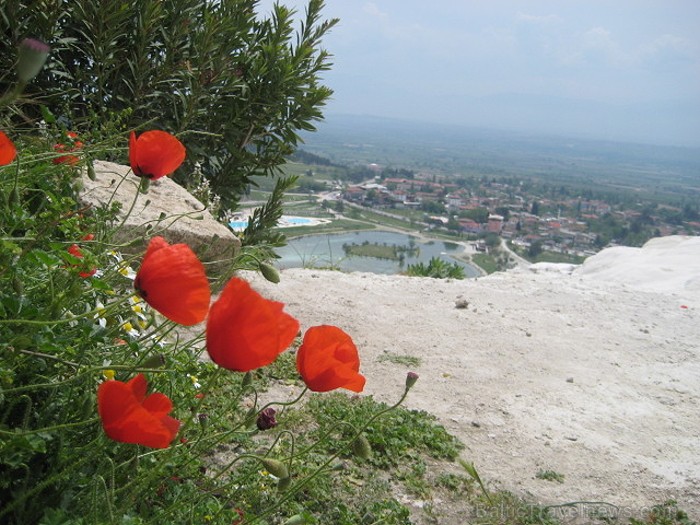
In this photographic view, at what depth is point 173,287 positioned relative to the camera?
100 centimetres

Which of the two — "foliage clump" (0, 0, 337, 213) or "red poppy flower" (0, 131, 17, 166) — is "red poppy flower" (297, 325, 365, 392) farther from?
"foliage clump" (0, 0, 337, 213)

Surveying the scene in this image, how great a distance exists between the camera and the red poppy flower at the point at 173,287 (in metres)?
1.00

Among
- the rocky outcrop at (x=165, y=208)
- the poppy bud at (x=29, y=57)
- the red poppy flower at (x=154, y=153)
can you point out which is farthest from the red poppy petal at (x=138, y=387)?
the rocky outcrop at (x=165, y=208)

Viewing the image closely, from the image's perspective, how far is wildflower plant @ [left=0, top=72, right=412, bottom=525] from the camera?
3.12 feet

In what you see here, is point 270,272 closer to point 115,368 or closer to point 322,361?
point 322,361

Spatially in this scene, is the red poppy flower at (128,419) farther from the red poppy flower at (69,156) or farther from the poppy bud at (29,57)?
the red poppy flower at (69,156)

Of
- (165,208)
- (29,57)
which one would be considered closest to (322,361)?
(29,57)

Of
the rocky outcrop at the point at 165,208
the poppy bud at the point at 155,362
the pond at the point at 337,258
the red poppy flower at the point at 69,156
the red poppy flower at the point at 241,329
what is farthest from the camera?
the pond at the point at 337,258

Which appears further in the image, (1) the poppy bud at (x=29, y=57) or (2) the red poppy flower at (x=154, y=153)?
(2) the red poppy flower at (x=154, y=153)

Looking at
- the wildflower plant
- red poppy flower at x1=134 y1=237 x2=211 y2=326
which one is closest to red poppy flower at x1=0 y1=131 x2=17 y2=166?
the wildflower plant

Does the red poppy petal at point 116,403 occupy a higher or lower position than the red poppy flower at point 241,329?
lower

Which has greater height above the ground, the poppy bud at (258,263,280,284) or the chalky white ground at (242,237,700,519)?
the poppy bud at (258,263,280,284)

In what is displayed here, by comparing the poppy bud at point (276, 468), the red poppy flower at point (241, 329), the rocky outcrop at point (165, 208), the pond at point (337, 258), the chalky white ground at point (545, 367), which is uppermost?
the red poppy flower at point (241, 329)

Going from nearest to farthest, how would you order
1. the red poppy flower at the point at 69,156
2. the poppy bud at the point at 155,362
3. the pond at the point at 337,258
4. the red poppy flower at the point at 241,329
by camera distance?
the red poppy flower at the point at 241,329 → the poppy bud at the point at 155,362 → the red poppy flower at the point at 69,156 → the pond at the point at 337,258
